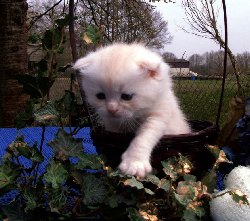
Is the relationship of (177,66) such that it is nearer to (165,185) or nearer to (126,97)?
(126,97)

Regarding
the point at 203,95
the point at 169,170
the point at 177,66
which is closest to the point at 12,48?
the point at 177,66

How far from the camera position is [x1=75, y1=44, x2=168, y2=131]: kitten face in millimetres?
1252

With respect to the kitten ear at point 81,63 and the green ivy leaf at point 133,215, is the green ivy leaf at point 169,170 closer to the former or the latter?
the green ivy leaf at point 133,215

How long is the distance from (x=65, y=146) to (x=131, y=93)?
0.27 meters

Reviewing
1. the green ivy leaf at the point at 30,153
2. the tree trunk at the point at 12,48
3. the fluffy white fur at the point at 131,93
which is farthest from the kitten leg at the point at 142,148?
the tree trunk at the point at 12,48

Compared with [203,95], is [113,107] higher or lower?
higher

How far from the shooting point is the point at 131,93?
1.27 m

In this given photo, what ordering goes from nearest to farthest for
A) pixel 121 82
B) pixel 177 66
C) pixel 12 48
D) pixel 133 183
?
pixel 133 183 → pixel 121 82 → pixel 177 66 → pixel 12 48

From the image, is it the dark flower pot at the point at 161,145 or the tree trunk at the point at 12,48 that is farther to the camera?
the tree trunk at the point at 12,48

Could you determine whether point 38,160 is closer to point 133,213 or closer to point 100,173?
point 100,173

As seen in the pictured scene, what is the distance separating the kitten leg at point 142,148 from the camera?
111 centimetres

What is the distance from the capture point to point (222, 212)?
3.75ft

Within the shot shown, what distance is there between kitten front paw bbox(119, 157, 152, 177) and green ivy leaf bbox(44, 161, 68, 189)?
0.54 ft

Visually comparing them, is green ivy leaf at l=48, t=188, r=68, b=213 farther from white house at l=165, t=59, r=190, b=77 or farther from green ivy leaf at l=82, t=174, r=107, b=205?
white house at l=165, t=59, r=190, b=77
